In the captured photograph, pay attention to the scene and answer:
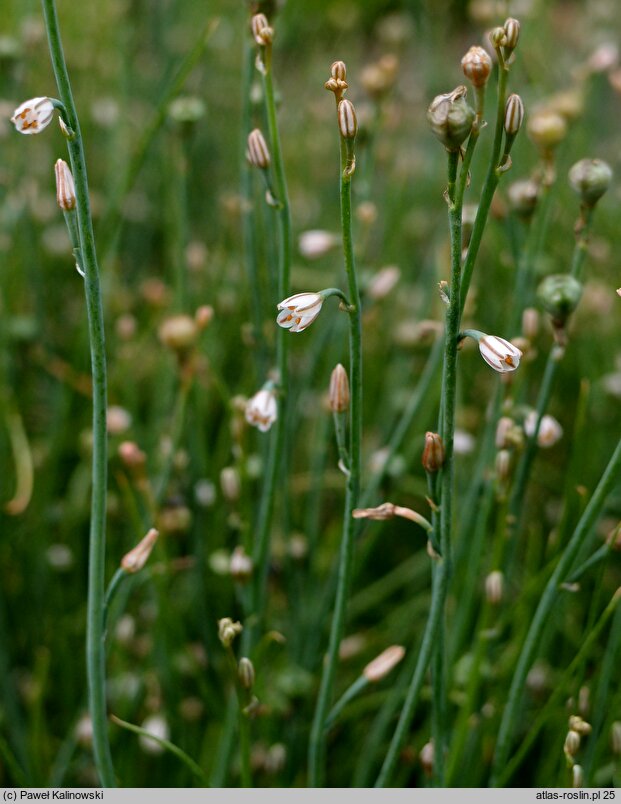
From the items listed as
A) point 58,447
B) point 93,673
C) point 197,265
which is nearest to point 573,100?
point 197,265

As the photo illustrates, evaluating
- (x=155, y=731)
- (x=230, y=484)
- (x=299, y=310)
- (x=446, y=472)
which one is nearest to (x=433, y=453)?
(x=446, y=472)

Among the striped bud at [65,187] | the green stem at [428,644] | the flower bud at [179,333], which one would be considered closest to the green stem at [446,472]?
the green stem at [428,644]

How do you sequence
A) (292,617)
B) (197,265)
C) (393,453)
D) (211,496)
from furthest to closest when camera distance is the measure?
1. (197,265)
2. (211,496)
3. (292,617)
4. (393,453)

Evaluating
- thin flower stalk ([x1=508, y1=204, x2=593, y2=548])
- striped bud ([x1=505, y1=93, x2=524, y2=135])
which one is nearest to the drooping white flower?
thin flower stalk ([x1=508, y1=204, x2=593, y2=548])

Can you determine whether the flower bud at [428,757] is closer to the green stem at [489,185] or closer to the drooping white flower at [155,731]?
the drooping white flower at [155,731]

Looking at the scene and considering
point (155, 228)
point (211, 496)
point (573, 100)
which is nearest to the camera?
point (211, 496)
